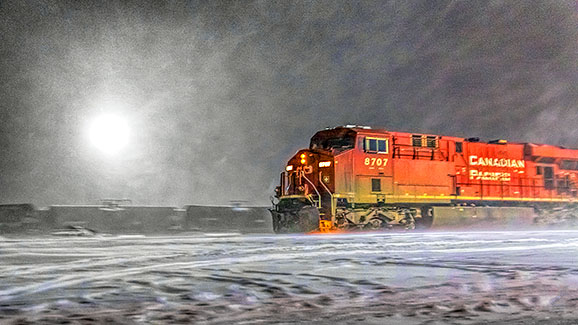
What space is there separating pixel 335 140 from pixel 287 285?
1548 cm

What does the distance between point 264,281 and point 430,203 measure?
17.0m

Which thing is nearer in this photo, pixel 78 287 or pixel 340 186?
pixel 78 287

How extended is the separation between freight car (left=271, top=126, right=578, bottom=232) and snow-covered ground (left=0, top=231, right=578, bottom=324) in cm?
873

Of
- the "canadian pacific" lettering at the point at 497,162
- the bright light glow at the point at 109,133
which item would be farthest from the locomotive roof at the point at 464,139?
the bright light glow at the point at 109,133

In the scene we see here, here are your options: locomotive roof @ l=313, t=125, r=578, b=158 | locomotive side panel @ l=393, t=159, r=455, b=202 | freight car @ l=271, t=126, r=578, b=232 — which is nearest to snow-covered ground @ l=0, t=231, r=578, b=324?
freight car @ l=271, t=126, r=578, b=232

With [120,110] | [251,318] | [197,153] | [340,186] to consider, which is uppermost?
[120,110]

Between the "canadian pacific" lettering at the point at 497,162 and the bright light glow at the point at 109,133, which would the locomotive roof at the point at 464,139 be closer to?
the "canadian pacific" lettering at the point at 497,162

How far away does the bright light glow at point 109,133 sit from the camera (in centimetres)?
3547

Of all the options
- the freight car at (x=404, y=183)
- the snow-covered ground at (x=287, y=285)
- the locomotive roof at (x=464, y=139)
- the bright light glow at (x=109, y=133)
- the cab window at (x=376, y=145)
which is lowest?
the snow-covered ground at (x=287, y=285)

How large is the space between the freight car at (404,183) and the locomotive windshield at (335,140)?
36 millimetres

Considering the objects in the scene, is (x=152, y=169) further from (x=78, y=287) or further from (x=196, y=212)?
(x=78, y=287)

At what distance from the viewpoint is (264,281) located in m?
8.09

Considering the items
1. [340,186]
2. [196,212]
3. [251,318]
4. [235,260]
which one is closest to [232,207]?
[196,212]

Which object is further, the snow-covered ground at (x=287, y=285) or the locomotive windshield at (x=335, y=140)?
the locomotive windshield at (x=335, y=140)
